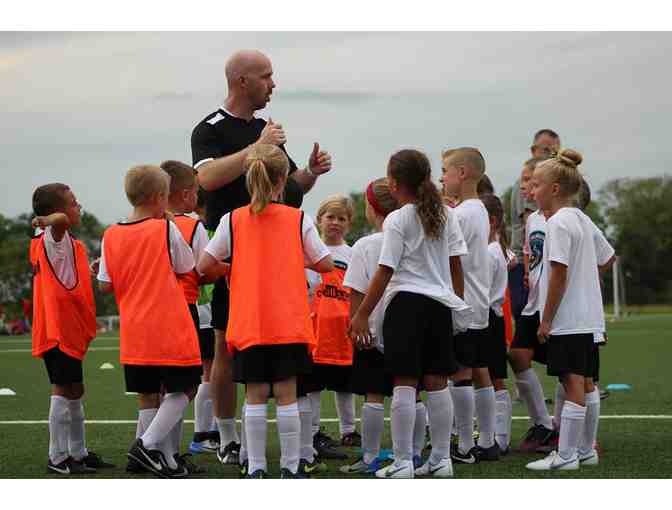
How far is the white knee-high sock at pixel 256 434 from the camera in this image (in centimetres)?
525

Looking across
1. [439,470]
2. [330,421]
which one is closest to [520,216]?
[330,421]

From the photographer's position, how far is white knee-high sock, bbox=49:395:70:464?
580cm

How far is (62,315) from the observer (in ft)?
19.5

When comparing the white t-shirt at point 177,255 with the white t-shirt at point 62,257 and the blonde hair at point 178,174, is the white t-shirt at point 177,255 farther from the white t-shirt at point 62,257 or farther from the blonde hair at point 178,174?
the blonde hair at point 178,174

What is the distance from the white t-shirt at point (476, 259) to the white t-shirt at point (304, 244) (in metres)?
1.10

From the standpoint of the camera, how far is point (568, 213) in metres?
5.95

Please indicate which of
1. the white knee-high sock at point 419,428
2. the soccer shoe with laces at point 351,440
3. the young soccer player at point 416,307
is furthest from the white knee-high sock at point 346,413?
the young soccer player at point 416,307

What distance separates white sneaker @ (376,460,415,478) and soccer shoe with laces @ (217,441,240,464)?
1111mm

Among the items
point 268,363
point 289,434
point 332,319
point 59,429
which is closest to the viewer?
point 289,434

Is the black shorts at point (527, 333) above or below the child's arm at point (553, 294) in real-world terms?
below

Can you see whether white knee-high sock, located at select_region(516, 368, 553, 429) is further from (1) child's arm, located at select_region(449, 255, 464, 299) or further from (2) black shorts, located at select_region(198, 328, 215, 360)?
(2) black shorts, located at select_region(198, 328, 215, 360)

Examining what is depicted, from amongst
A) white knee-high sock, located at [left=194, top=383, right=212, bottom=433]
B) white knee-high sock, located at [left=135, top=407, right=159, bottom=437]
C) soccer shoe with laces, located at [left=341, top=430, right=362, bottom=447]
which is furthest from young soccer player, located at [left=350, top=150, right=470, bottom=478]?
white knee-high sock, located at [left=194, top=383, right=212, bottom=433]

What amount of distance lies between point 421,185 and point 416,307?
64 cm

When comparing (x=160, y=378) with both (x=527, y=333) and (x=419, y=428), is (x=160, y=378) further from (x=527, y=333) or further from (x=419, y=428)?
(x=527, y=333)
